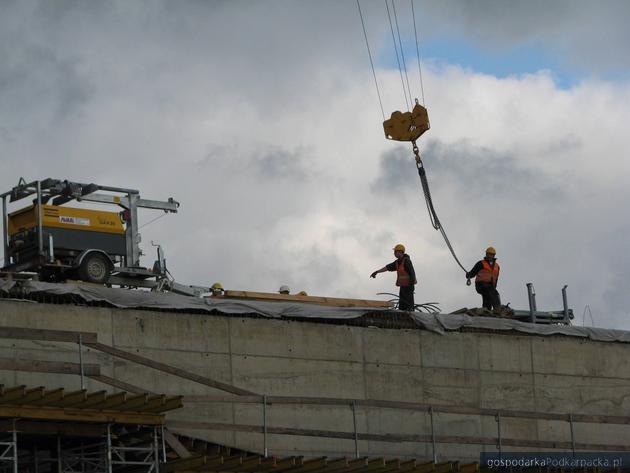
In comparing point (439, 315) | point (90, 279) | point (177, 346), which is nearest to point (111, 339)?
point (177, 346)

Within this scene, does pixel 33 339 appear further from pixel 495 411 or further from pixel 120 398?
pixel 495 411

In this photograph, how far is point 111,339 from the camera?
74.3 ft

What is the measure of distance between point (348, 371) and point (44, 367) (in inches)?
259

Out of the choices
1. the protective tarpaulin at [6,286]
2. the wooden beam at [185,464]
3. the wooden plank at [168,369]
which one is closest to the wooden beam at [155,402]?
the wooden beam at [185,464]

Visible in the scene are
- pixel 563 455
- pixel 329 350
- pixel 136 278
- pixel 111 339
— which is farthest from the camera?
pixel 136 278

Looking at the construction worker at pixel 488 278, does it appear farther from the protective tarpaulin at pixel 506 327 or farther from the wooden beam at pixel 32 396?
the wooden beam at pixel 32 396

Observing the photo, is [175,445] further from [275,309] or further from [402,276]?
[402,276]

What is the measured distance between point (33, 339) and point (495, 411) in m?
9.04

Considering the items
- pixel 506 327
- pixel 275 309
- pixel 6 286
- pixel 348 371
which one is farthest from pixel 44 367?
pixel 506 327

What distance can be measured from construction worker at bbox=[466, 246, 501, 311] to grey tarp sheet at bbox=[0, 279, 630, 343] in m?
1.58

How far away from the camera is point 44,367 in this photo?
20438 mm

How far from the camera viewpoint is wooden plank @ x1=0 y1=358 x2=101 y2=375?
66.3 ft

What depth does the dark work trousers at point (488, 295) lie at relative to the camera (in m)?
29.1

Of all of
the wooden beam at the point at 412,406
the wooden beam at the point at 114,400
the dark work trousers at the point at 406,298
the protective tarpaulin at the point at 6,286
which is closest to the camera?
the wooden beam at the point at 114,400
